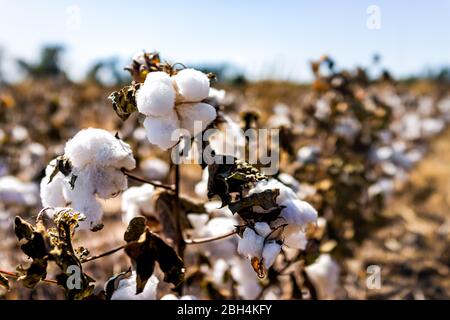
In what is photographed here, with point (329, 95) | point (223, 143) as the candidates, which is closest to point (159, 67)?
point (223, 143)

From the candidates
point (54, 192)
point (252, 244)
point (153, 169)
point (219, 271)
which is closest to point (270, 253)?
point (252, 244)

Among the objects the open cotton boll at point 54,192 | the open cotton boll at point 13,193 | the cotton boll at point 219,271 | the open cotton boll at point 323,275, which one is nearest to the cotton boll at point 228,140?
the open cotton boll at point 54,192

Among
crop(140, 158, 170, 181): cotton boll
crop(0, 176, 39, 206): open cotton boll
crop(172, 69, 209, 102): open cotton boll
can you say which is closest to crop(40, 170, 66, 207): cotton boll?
crop(172, 69, 209, 102): open cotton boll

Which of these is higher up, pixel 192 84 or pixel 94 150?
pixel 192 84

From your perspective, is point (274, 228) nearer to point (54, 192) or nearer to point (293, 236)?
point (293, 236)

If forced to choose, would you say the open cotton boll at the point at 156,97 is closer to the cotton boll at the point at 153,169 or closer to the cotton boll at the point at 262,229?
the cotton boll at the point at 262,229
